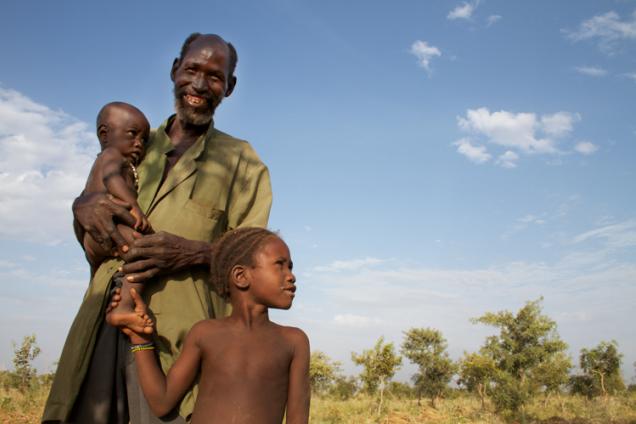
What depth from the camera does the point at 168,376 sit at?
213cm

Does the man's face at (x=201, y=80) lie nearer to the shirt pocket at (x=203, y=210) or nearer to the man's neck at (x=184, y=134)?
the man's neck at (x=184, y=134)

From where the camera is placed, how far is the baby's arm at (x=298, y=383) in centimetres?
211

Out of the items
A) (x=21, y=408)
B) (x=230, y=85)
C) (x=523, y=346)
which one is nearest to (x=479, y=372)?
(x=523, y=346)

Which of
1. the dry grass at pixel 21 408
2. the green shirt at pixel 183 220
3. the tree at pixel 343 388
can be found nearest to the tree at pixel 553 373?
the tree at pixel 343 388

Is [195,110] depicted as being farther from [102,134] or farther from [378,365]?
[378,365]

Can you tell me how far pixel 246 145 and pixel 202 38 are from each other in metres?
0.57

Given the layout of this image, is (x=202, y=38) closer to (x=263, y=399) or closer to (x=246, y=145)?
(x=246, y=145)

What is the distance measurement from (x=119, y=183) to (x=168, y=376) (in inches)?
32.7

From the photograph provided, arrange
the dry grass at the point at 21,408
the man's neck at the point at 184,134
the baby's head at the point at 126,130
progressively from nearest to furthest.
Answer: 1. the baby's head at the point at 126,130
2. the man's neck at the point at 184,134
3. the dry grass at the point at 21,408

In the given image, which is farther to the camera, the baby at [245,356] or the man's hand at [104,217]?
the man's hand at [104,217]

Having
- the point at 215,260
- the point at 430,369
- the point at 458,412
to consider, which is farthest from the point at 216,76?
the point at 430,369

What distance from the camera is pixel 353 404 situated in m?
18.8

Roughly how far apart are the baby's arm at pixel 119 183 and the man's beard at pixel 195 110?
394 mm

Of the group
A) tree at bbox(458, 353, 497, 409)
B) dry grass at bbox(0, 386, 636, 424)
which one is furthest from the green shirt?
tree at bbox(458, 353, 497, 409)
